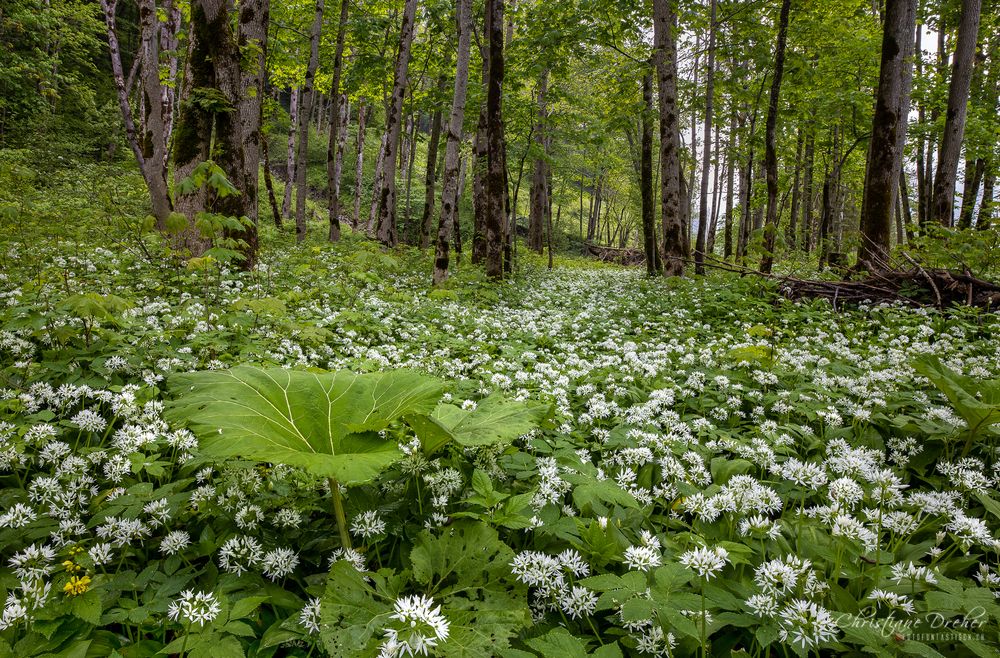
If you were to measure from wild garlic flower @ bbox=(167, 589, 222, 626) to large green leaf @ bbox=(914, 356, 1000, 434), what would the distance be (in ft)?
14.5

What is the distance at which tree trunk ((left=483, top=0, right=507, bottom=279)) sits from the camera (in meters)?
11.1

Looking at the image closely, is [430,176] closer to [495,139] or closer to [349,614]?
[495,139]

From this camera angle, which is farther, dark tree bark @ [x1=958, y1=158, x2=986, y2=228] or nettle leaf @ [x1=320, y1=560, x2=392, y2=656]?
dark tree bark @ [x1=958, y1=158, x2=986, y2=228]

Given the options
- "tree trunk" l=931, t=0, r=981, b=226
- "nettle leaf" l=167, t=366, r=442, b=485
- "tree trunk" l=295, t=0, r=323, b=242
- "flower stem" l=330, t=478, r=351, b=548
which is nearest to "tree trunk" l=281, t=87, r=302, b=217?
"tree trunk" l=295, t=0, r=323, b=242

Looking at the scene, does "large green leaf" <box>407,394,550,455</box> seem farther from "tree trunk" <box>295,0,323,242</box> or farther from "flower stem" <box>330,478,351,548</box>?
"tree trunk" <box>295,0,323,242</box>

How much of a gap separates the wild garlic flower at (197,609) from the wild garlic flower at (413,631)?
701 mm

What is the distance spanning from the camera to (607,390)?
14.3ft

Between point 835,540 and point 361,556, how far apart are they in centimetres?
236

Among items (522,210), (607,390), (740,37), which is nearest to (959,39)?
(740,37)

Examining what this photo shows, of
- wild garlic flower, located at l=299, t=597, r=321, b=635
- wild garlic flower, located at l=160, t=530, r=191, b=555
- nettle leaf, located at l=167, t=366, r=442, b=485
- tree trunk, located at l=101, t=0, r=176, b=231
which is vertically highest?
tree trunk, located at l=101, t=0, r=176, b=231

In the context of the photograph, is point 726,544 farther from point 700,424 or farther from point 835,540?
point 700,424

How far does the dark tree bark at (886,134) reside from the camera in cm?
836

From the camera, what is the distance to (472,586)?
1878 millimetres

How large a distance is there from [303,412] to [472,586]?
1.14m
